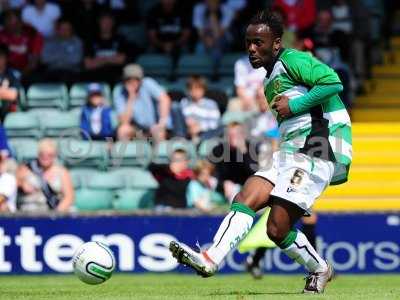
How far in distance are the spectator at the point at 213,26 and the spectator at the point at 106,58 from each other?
47.3 inches

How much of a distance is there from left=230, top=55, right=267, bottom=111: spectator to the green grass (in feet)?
9.65

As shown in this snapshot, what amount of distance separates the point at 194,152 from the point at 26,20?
12.5 feet

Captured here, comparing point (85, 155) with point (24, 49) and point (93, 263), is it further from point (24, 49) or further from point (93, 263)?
point (93, 263)

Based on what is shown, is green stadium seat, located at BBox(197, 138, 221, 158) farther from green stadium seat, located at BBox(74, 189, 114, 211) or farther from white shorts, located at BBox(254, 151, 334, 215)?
white shorts, located at BBox(254, 151, 334, 215)

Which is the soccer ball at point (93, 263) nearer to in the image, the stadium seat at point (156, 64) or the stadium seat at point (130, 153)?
the stadium seat at point (130, 153)

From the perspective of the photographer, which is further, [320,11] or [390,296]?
[320,11]

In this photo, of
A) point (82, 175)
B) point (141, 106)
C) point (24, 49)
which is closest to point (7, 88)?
point (24, 49)

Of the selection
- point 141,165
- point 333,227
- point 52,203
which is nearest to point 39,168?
point 52,203

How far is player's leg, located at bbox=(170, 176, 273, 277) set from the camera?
8609 millimetres

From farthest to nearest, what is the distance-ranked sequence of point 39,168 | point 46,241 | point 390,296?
point 39,168
point 46,241
point 390,296

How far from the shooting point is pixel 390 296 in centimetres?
896

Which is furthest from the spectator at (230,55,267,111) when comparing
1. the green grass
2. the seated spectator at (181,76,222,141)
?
the green grass

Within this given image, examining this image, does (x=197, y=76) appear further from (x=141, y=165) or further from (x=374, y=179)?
(x=374, y=179)

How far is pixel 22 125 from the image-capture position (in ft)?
54.1
